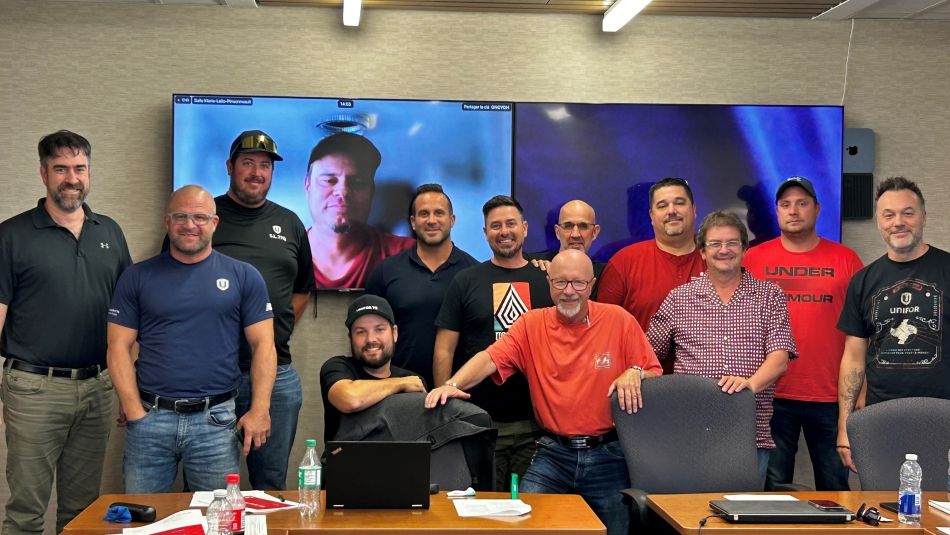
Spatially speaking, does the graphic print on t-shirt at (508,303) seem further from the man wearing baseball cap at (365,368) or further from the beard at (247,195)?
the beard at (247,195)

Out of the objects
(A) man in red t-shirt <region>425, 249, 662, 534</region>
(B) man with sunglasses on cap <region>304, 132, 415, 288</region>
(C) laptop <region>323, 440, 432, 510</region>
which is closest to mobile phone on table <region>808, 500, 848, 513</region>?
(A) man in red t-shirt <region>425, 249, 662, 534</region>

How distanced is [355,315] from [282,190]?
1.39m

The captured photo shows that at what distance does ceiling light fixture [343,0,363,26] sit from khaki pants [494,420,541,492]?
90.5 inches

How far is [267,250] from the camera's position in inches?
170

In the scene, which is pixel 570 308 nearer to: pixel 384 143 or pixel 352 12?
pixel 384 143

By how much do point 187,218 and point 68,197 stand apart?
66 cm

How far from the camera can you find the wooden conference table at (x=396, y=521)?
8.65 ft

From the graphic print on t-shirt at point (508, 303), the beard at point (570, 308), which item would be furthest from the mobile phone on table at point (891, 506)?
the graphic print on t-shirt at point (508, 303)

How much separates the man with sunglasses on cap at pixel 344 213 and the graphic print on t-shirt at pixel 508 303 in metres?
0.98

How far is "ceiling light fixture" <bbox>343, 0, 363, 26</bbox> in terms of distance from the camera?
470 centimetres

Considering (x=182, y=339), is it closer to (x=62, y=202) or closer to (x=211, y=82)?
(x=62, y=202)

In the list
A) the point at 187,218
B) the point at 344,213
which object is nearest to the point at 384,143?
the point at 344,213

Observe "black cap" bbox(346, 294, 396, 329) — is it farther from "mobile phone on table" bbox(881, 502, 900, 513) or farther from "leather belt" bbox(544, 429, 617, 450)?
"mobile phone on table" bbox(881, 502, 900, 513)

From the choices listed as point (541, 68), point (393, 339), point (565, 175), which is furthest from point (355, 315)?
point (541, 68)
